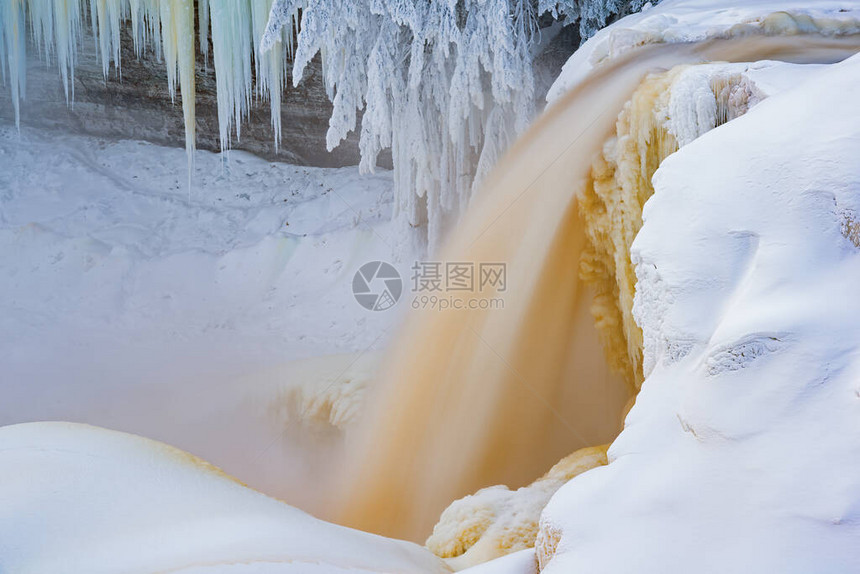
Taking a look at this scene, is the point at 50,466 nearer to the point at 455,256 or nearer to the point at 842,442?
the point at 842,442

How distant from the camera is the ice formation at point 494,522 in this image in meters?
2.29

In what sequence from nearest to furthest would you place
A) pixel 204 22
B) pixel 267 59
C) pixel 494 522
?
pixel 494 522, pixel 267 59, pixel 204 22

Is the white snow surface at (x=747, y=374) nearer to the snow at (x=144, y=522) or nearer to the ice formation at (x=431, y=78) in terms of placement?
the snow at (x=144, y=522)

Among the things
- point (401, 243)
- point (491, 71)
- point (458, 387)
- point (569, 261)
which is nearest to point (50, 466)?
point (458, 387)

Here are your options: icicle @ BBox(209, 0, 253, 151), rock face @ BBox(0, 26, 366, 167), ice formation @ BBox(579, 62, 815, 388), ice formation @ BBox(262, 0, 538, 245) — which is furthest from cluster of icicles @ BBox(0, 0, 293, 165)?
ice formation @ BBox(579, 62, 815, 388)

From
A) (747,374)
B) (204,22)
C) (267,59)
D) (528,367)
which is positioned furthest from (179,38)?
(747,374)

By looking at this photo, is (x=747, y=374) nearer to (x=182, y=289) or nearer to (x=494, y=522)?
(x=494, y=522)

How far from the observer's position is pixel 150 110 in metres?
7.95

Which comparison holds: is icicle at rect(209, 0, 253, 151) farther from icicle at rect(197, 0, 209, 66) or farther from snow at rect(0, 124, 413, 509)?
snow at rect(0, 124, 413, 509)

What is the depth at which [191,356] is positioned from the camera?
6320mm

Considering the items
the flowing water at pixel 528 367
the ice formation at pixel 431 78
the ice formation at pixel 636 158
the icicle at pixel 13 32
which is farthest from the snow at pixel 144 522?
the icicle at pixel 13 32

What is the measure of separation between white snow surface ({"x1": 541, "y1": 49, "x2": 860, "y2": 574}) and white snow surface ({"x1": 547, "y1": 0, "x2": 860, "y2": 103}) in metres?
1.65

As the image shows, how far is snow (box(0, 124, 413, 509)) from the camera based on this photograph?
A: 213 inches

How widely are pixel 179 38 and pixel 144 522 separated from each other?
16.2 feet
